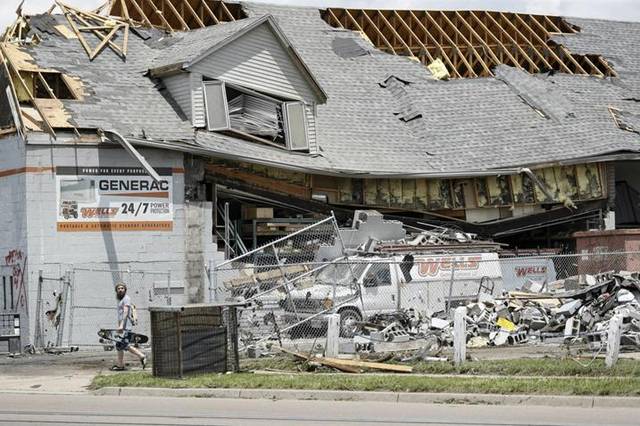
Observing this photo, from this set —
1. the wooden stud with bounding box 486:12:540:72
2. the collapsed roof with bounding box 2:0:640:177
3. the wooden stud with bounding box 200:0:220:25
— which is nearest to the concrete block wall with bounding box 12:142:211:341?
the collapsed roof with bounding box 2:0:640:177

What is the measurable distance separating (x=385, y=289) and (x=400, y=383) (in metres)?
9.50

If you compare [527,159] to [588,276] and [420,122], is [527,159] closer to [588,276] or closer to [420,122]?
[420,122]

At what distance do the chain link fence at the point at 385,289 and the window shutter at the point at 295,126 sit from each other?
113 inches

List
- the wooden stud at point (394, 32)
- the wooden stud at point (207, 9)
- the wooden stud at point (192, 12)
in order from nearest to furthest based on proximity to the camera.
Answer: the wooden stud at point (192, 12), the wooden stud at point (207, 9), the wooden stud at point (394, 32)

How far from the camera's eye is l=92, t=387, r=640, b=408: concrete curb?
15.8m

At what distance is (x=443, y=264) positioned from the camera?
91.5 ft

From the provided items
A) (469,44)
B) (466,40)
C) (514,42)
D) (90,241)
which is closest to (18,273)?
(90,241)

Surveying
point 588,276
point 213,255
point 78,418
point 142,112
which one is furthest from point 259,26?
point 78,418

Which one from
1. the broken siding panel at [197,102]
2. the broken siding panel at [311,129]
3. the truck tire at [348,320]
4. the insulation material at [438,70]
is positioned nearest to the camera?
the truck tire at [348,320]

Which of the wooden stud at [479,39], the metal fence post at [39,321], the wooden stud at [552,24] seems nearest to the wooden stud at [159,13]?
the metal fence post at [39,321]

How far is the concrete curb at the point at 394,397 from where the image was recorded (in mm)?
15766

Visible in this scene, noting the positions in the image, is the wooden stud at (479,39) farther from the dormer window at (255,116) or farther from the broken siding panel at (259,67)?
the dormer window at (255,116)

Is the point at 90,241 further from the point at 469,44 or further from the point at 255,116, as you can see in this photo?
the point at 469,44

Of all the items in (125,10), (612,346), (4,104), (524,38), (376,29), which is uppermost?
(376,29)
